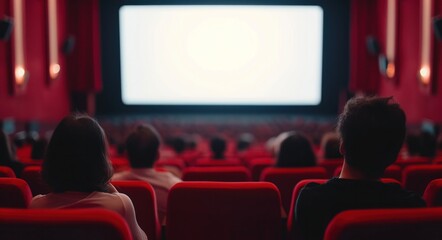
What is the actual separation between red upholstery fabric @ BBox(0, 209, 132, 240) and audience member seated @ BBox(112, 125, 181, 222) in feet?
4.32

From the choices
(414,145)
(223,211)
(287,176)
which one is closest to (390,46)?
(414,145)

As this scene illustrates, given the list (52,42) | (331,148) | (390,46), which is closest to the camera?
(331,148)

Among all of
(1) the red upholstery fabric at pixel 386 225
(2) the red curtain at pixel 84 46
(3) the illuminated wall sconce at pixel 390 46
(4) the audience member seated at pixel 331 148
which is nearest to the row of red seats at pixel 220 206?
(1) the red upholstery fabric at pixel 386 225

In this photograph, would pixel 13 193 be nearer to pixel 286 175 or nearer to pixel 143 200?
pixel 143 200

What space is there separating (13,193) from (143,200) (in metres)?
0.50

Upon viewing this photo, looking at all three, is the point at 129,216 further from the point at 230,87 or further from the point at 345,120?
the point at 230,87

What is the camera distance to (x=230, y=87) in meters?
10.6

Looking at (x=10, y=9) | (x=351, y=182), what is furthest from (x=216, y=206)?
(x=10, y=9)

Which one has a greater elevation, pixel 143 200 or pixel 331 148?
pixel 143 200

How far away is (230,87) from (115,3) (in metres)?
3.60

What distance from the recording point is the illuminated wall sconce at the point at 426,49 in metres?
7.05

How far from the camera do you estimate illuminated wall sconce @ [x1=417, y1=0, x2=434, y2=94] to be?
23.1 feet

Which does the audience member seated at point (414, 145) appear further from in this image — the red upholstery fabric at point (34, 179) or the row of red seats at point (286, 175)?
the red upholstery fabric at point (34, 179)

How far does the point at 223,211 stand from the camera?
1.66 metres
